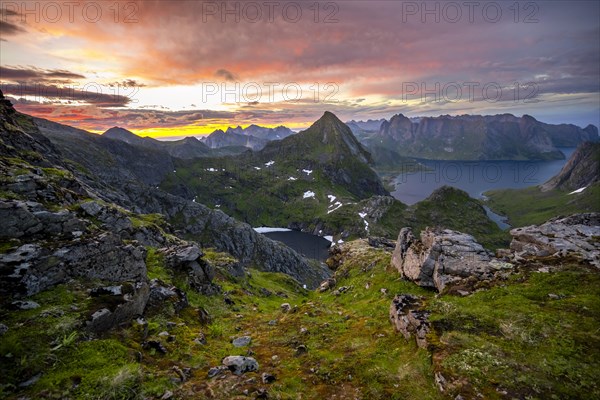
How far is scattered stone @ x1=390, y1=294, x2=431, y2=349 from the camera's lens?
59.8 feet

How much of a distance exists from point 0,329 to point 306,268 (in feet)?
483

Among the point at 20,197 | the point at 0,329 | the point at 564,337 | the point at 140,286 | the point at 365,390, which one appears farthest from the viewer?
the point at 20,197

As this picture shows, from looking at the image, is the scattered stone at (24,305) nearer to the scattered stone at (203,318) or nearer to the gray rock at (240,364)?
the gray rock at (240,364)

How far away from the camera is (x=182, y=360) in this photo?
1692cm

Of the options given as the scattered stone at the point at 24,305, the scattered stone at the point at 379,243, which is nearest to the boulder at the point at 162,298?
the scattered stone at the point at 24,305

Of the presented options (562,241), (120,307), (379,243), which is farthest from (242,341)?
(379,243)

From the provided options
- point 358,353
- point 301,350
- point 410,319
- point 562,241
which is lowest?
point 301,350

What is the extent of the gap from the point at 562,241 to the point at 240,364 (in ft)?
106

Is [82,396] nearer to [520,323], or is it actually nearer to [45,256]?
A: [45,256]

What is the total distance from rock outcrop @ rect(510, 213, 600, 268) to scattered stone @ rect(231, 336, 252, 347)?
2618cm

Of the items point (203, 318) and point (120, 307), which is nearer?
point (120, 307)

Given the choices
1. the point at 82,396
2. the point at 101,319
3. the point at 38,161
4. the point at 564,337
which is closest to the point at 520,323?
the point at 564,337

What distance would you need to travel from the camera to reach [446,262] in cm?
2866

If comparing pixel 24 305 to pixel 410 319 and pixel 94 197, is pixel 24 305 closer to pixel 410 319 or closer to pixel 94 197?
pixel 410 319
